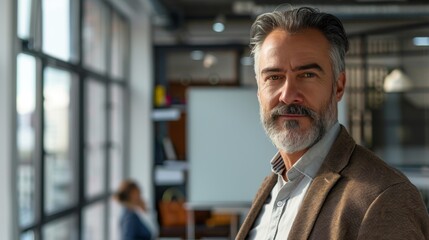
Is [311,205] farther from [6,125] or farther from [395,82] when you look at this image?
[395,82]

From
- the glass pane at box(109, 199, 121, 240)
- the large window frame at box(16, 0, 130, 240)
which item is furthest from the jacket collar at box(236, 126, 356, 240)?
the glass pane at box(109, 199, 121, 240)

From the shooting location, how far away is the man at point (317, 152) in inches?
38.5

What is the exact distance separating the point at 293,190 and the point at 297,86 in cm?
20

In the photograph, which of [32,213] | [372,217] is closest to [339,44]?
[372,217]

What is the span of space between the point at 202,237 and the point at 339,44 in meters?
6.98

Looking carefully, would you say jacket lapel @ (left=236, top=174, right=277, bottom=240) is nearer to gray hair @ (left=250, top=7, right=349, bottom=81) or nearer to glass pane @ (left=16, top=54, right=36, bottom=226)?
gray hair @ (left=250, top=7, right=349, bottom=81)

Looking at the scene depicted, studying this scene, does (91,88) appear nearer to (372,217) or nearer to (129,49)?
(129,49)

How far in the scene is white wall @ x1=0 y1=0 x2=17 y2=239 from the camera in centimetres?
450

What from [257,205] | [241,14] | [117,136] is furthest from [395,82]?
[257,205]

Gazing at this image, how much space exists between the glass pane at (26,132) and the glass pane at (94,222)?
184 centimetres

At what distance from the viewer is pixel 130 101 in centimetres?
941

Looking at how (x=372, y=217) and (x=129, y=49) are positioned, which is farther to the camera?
(x=129, y=49)

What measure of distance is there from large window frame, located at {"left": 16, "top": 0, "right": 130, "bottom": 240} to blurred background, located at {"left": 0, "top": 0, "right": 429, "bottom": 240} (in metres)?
0.01

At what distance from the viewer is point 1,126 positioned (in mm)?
4504
